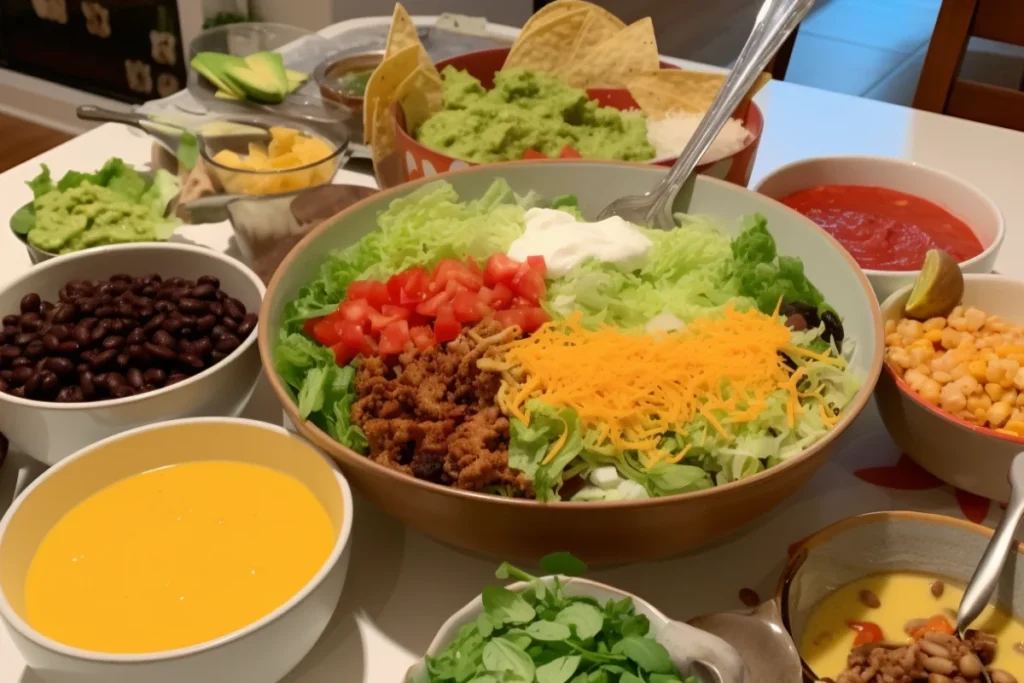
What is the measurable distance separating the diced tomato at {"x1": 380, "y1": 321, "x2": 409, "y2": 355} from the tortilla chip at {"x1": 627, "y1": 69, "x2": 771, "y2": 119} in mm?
913

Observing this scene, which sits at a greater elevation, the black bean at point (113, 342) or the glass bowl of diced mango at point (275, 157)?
the black bean at point (113, 342)

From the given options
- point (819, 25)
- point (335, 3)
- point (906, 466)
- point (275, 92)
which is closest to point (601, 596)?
point (906, 466)

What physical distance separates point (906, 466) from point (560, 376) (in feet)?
1.77

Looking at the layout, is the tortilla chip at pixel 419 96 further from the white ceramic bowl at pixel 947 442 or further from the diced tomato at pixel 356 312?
the white ceramic bowl at pixel 947 442

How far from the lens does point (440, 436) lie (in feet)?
3.40

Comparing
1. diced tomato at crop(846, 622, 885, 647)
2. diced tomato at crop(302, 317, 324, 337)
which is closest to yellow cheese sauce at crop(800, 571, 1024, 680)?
diced tomato at crop(846, 622, 885, 647)

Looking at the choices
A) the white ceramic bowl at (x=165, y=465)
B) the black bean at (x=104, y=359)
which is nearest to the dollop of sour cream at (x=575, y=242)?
the white ceramic bowl at (x=165, y=465)

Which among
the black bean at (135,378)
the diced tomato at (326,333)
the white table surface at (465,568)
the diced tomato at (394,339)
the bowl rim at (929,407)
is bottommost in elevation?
the white table surface at (465,568)

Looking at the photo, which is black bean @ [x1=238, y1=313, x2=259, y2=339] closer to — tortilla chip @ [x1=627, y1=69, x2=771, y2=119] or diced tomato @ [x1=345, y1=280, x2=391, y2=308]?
diced tomato @ [x1=345, y1=280, x2=391, y2=308]

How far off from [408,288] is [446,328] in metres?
0.10

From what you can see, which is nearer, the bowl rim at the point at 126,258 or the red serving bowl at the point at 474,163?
the bowl rim at the point at 126,258

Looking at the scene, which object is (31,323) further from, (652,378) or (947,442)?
(947,442)

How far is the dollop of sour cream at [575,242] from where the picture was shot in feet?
4.23

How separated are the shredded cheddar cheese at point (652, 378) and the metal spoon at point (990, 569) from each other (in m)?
0.21
